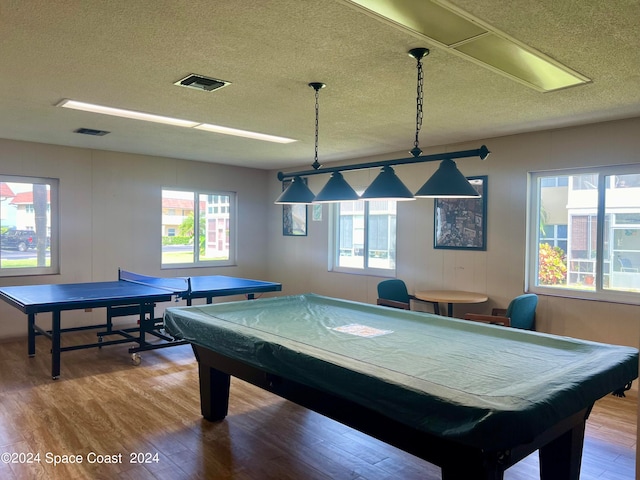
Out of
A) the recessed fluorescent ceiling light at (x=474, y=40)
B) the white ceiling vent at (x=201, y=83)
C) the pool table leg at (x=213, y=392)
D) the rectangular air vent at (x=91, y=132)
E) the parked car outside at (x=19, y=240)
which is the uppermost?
the rectangular air vent at (x=91, y=132)

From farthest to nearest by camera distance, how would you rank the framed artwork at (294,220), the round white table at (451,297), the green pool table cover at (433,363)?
the framed artwork at (294,220) < the round white table at (451,297) < the green pool table cover at (433,363)

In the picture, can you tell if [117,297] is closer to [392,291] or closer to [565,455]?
[392,291]

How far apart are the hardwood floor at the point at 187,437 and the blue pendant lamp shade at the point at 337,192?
1631 mm

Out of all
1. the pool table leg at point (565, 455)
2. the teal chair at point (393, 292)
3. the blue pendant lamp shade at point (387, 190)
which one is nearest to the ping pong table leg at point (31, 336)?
the teal chair at point (393, 292)

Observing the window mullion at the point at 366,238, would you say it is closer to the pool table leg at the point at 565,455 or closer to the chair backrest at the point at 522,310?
the chair backrest at the point at 522,310

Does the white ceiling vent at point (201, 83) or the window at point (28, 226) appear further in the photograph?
the window at point (28, 226)

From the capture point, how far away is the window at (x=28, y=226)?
18.5 ft

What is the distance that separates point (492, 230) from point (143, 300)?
368 cm

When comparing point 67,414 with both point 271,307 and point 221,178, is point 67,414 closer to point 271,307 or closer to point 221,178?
point 271,307

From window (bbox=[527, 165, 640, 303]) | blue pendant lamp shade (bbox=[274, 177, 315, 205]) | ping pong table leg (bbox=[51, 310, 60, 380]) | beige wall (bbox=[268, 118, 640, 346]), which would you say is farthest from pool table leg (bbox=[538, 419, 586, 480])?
ping pong table leg (bbox=[51, 310, 60, 380])

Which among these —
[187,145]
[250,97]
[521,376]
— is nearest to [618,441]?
[521,376]

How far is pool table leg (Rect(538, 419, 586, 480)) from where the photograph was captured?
7.13ft

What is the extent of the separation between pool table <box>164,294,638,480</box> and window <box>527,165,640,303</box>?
2.17m

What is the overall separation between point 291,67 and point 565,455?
2.61m
